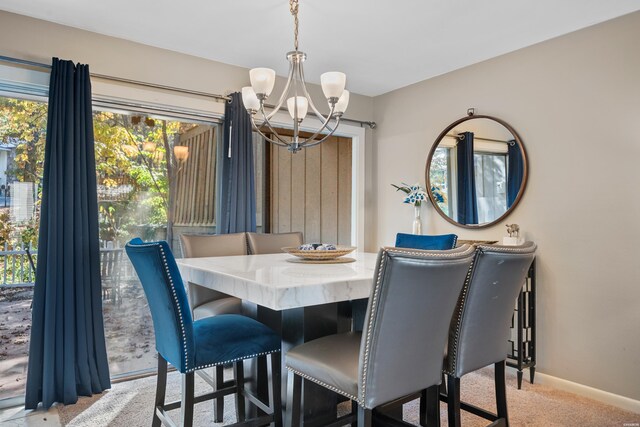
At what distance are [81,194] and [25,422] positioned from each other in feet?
4.33

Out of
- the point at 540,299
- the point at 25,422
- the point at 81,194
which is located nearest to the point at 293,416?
the point at 25,422

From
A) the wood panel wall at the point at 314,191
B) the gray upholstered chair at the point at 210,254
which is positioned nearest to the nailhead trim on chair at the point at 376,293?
the gray upholstered chair at the point at 210,254

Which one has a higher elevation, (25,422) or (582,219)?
(582,219)

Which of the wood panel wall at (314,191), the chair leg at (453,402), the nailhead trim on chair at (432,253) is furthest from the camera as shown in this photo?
the wood panel wall at (314,191)

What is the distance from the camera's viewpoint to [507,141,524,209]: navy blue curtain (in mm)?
3225

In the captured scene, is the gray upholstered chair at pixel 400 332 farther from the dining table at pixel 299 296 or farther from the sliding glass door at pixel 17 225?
the sliding glass door at pixel 17 225

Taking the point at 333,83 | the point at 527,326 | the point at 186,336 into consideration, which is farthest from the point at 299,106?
the point at 527,326

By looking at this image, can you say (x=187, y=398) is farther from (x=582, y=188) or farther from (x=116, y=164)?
(x=582, y=188)

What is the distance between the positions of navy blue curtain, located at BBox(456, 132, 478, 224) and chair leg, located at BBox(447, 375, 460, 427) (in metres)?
1.97

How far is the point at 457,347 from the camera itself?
177 cm

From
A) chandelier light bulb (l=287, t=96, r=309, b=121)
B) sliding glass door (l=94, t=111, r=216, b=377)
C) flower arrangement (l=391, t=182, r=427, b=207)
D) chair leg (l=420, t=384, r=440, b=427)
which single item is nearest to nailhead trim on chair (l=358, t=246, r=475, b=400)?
chair leg (l=420, t=384, r=440, b=427)

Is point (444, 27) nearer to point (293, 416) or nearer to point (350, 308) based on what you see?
point (350, 308)

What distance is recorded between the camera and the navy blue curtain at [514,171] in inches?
127

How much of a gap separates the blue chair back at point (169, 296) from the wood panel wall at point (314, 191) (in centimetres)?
303
